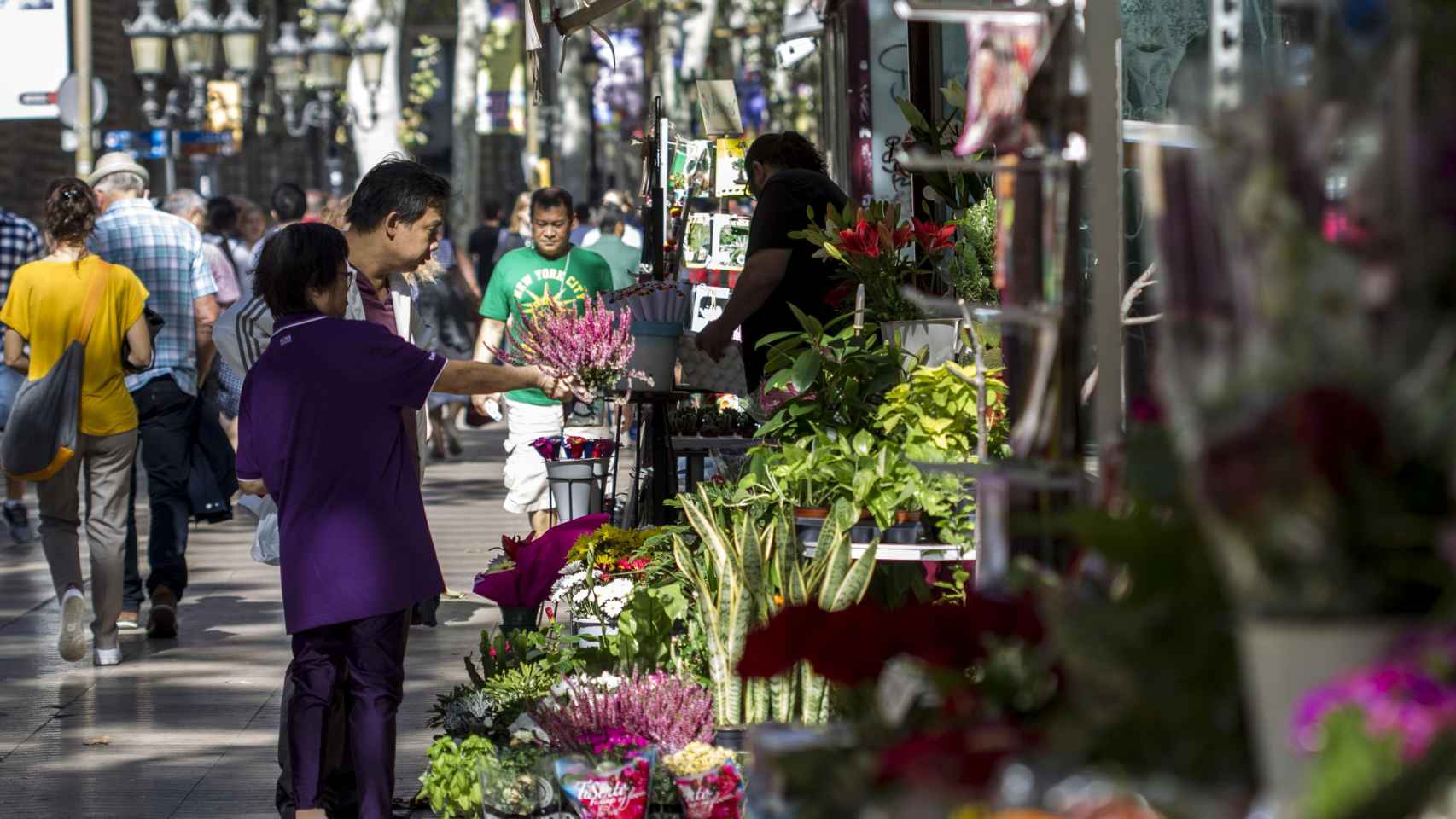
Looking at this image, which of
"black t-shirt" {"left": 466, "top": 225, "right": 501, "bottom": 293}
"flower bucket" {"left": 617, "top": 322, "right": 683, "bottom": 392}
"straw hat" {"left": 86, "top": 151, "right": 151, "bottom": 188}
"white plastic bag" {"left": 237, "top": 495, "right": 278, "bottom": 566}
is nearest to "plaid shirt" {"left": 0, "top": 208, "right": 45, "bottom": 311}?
"straw hat" {"left": 86, "top": 151, "right": 151, "bottom": 188}

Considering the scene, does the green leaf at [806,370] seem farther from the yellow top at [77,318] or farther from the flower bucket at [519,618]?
the yellow top at [77,318]

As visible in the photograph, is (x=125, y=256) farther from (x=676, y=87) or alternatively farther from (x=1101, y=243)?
(x=676, y=87)

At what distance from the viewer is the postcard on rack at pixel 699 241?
9.02 m

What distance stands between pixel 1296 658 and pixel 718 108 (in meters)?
8.66

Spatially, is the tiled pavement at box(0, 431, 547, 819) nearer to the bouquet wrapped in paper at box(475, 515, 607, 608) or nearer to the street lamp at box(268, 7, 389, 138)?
the bouquet wrapped in paper at box(475, 515, 607, 608)

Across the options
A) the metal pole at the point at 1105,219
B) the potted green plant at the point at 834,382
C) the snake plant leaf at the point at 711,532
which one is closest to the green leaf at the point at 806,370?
the potted green plant at the point at 834,382

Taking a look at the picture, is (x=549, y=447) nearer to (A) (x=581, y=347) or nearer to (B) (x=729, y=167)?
(B) (x=729, y=167)

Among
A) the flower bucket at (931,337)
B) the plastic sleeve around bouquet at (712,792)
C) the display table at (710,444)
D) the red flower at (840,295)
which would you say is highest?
the red flower at (840,295)

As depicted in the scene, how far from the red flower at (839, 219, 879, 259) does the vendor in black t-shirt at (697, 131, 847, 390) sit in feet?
3.80

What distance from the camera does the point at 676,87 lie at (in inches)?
1529

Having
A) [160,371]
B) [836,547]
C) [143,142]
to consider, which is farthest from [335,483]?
[143,142]

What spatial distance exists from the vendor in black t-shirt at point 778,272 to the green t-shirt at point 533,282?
8.55 feet

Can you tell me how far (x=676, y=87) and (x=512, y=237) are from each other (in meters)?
23.4

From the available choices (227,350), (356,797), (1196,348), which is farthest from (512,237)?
(1196,348)
